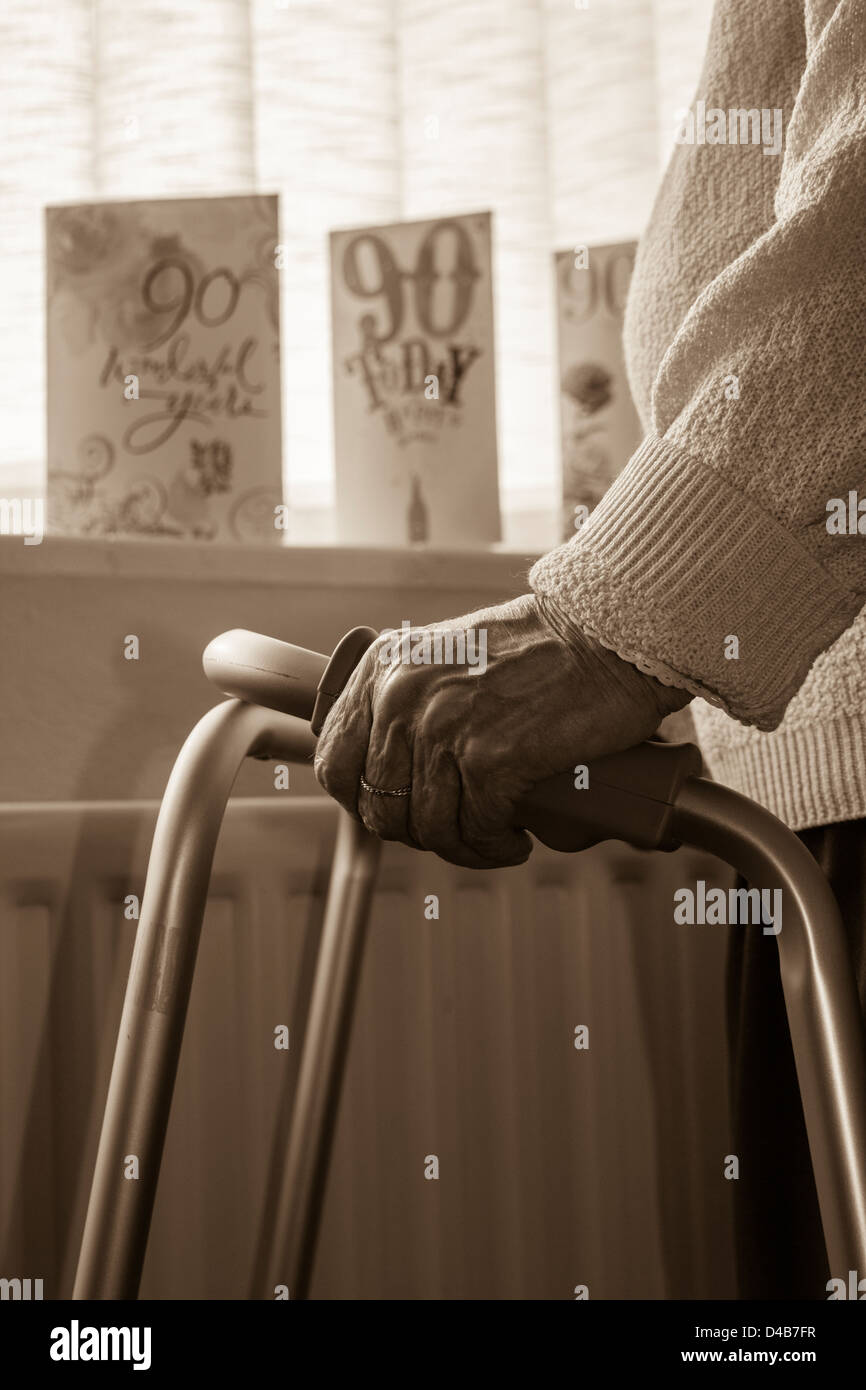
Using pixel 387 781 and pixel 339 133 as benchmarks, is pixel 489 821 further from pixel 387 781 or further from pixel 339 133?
pixel 339 133

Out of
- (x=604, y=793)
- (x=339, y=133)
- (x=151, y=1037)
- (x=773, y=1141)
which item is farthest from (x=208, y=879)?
(x=339, y=133)

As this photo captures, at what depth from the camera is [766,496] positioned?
0.49 metres

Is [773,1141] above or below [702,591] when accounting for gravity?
below

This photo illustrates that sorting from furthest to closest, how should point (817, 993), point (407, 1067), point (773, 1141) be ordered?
point (407, 1067) < point (773, 1141) < point (817, 993)

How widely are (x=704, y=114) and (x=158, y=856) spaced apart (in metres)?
0.44

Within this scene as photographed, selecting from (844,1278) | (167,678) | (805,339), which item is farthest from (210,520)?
(844,1278)

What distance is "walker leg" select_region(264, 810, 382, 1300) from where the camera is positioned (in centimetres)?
74

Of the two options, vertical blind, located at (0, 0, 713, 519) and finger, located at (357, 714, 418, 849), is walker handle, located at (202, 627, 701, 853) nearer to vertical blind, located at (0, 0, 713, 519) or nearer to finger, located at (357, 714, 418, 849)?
finger, located at (357, 714, 418, 849)

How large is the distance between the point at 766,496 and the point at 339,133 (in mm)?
657

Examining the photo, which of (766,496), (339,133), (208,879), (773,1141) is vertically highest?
(339,133)

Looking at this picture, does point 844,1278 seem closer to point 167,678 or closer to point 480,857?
point 480,857

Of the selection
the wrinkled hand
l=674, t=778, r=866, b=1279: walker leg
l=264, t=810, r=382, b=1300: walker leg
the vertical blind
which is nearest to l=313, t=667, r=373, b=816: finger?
the wrinkled hand

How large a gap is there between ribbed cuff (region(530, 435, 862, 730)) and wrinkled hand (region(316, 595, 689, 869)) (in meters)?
0.02

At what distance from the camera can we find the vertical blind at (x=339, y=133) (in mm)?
930
